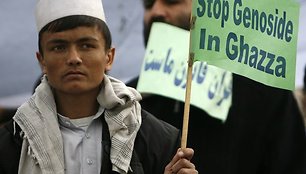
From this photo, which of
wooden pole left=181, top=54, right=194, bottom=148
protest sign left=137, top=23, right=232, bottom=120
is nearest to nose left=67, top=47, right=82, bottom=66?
wooden pole left=181, top=54, right=194, bottom=148

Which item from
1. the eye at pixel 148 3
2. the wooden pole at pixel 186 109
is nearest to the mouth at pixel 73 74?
the wooden pole at pixel 186 109

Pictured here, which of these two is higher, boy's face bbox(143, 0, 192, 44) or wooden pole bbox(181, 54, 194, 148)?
boy's face bbox(143, 0, 192, 44)

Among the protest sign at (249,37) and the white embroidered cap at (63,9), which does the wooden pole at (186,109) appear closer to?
the protest sign at (249,37)

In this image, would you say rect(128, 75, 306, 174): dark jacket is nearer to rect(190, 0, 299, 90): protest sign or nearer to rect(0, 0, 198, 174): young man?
rect(190, 0, 299, 90): protest sign

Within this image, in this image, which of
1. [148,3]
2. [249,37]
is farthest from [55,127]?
[148,3]

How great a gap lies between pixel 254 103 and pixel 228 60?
196 cm

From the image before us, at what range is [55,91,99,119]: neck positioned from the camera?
15.2ft

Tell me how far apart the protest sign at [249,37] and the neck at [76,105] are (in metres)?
0.43

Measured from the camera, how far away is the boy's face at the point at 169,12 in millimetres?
6668

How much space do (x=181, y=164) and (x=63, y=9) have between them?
0.73 metres

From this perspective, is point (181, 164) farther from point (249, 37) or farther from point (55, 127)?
point (249, 37)

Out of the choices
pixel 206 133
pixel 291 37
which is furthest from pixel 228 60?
pixel 206 133

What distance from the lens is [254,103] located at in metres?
6.77

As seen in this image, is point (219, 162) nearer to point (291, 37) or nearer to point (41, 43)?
point (291, 37)
